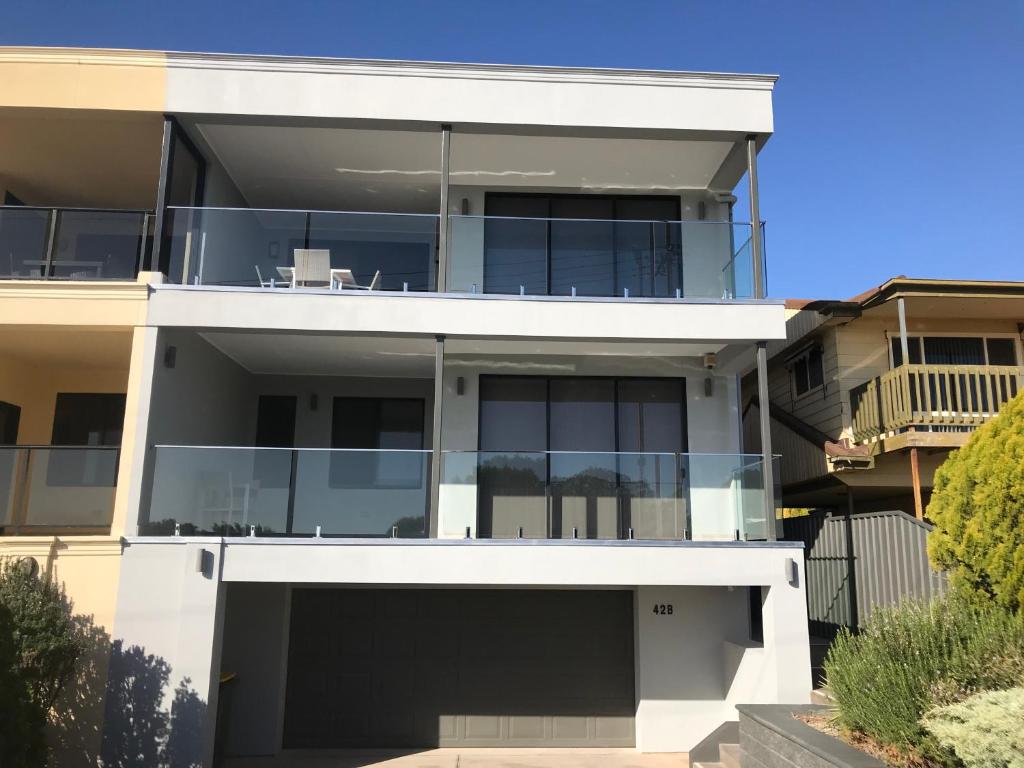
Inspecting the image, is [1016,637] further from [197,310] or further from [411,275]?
[197,310]

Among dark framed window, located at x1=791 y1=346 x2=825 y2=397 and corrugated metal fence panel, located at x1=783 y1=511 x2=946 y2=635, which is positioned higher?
dark framed window, located at x1=791 y1=346 x2=825 y2=397

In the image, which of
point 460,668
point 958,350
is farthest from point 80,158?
point 958,350

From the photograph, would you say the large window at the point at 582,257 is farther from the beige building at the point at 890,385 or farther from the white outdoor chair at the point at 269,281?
the beige building at the point at 890,385

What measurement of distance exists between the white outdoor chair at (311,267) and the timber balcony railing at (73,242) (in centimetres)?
209

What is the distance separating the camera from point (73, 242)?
11.1 m

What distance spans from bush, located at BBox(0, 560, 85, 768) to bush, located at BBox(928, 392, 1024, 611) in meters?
8.94

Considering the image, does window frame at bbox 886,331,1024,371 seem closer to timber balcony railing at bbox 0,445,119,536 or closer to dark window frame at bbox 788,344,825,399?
dark window frame at bbox 788,344,825,399

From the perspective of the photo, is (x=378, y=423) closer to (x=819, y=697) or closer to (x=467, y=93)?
(x=467, y=93)

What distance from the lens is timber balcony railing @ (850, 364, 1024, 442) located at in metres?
13.5

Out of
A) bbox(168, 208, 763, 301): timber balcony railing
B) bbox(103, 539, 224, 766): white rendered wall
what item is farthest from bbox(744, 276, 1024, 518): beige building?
bbox(103, 539, 224, 766): white rendered wall

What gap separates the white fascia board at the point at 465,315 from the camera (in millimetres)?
10938

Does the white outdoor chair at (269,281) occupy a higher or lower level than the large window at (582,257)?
lower

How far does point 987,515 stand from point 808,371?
10.8m

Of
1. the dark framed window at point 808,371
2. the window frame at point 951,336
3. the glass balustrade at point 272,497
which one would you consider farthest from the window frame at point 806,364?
the glass balustrade at point 272,497
